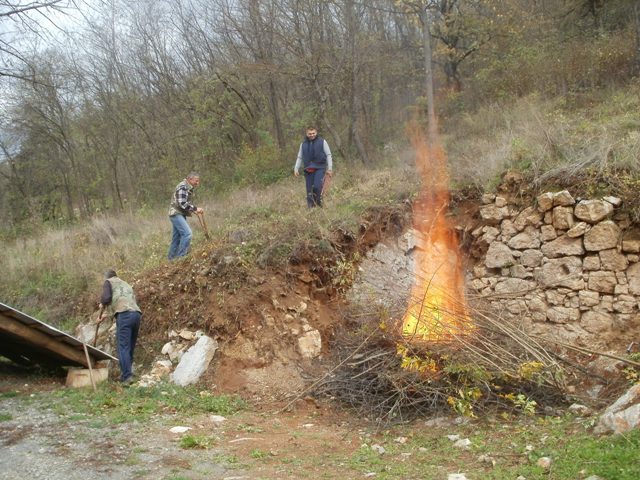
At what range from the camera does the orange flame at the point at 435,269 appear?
7340 millimetres

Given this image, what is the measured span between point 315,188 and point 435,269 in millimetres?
2857

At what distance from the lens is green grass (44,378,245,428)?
7.05 metres

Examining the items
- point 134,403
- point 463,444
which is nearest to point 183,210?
point 134,403

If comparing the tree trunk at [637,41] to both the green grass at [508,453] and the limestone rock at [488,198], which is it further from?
the green grass at [508,453]

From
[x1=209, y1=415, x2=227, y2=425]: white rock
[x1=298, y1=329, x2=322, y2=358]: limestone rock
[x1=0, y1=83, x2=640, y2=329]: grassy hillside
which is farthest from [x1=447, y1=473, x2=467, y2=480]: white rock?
[x1=0, y1=83, x2=640, y2=329]: grassy hillside

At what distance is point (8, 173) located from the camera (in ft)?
71.9

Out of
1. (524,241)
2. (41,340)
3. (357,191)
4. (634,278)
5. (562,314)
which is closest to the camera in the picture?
(41,340)

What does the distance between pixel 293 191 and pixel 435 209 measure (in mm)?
4217

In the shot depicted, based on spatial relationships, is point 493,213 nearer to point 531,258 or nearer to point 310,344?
point 531,258

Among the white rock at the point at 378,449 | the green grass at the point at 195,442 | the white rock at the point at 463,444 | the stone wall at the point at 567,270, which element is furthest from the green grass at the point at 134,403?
the stone wall at the point at 567,270

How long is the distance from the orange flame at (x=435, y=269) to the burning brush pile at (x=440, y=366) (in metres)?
0.02

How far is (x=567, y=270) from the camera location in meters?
8.52

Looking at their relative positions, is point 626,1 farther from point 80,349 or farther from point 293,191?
point 80,349

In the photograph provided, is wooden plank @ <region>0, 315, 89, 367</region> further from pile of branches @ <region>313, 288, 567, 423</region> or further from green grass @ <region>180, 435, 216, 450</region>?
pile of branches @ <region>313, 288, 567, 423</region>
